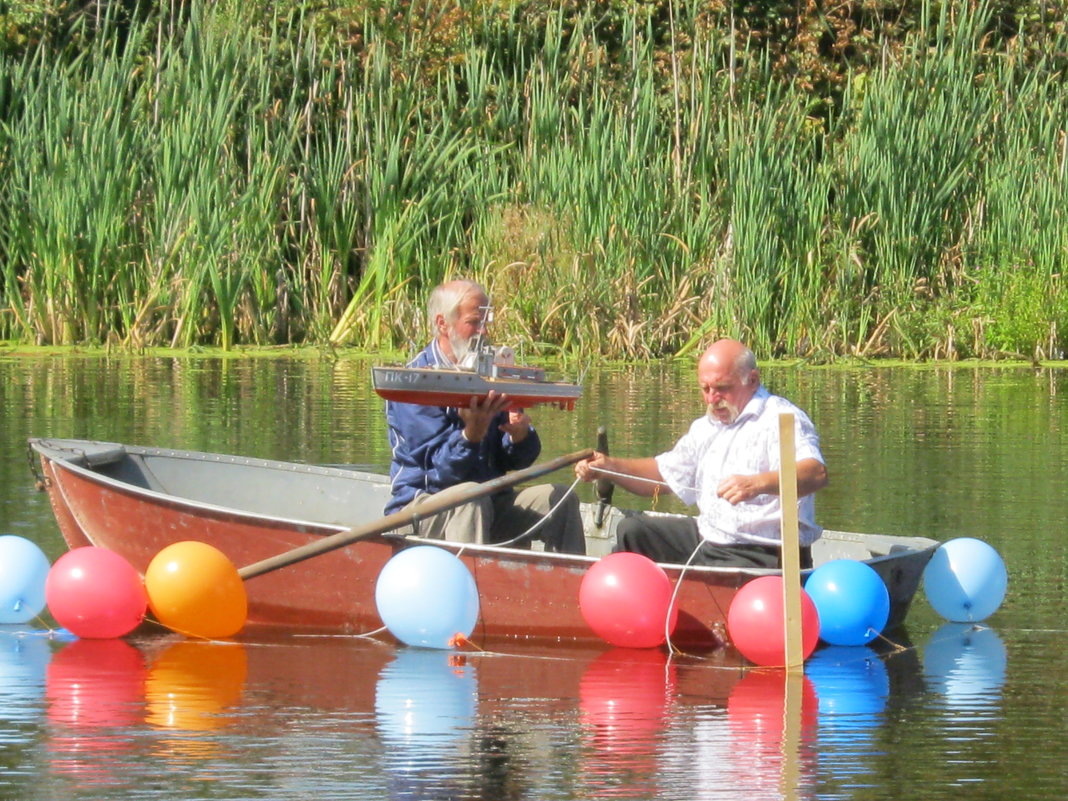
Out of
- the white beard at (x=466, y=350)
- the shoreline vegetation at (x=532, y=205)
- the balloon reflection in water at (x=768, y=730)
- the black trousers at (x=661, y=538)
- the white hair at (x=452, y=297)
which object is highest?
the shoreline vegetation at (x=532, y=205)

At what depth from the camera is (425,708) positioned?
569 cm

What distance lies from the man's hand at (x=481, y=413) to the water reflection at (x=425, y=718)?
76 cm

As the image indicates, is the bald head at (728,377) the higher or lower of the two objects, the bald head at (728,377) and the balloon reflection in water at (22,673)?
the higher

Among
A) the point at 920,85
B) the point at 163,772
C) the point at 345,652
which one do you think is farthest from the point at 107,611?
the point at 920,85

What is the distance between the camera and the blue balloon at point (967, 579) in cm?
685

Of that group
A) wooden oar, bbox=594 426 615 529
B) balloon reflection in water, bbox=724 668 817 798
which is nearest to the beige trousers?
wooden oar, bbox=594 426 615 529

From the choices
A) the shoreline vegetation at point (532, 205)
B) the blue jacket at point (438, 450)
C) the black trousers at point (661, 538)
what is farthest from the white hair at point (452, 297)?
the shoreline vegetation at point (532, 205)

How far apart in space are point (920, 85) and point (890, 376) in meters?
2.34

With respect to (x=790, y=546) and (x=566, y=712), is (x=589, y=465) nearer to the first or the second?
A: (x=790, y=546)

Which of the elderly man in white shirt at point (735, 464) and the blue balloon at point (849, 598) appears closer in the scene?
the blue balloon at point (849, 598)

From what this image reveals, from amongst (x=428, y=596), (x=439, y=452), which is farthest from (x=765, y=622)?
(x=439, y=452)

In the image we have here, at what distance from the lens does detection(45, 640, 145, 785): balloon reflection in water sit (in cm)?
502

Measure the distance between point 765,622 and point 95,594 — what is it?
2.17 metres

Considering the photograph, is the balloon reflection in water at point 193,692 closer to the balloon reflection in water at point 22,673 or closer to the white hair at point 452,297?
the balloon reflection in water at point 22,673
